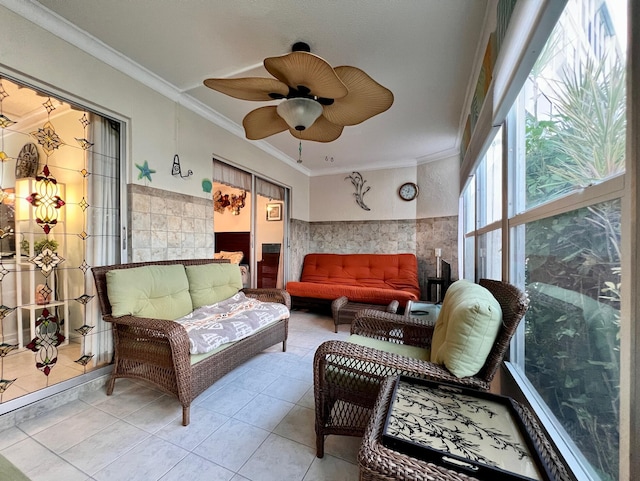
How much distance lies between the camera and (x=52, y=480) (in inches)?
44.5

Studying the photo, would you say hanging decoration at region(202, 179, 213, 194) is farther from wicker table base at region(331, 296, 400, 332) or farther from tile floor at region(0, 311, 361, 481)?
wicker table base at region(331, 296, 400, 332)

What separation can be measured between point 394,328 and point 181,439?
1.43 metres

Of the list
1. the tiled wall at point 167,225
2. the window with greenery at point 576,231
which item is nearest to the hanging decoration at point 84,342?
the tiled wall at point 167,225

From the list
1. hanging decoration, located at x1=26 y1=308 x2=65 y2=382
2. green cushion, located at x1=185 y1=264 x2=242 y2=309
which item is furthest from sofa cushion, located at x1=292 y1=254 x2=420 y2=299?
hanging decoration, located at x1=26 y1=308 x2=65 y2=382

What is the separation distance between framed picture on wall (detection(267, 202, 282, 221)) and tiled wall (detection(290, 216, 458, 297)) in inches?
12.8

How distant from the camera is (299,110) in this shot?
1575 millimetres

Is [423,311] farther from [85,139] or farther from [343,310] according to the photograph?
[85,139]

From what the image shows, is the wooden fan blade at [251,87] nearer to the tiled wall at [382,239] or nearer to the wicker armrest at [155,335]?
the wicker armrest at [155,335]

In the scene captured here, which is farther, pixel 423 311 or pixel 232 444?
pixel 423 311

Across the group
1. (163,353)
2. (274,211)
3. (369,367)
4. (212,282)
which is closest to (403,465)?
(369,367)

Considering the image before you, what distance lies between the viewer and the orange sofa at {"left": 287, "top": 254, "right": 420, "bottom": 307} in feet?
11.3

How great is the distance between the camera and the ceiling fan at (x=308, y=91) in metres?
1.29

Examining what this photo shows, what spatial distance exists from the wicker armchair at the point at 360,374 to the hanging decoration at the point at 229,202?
100 inches

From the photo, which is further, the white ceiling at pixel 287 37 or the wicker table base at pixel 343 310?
the wicker table base at pixel 343 310
